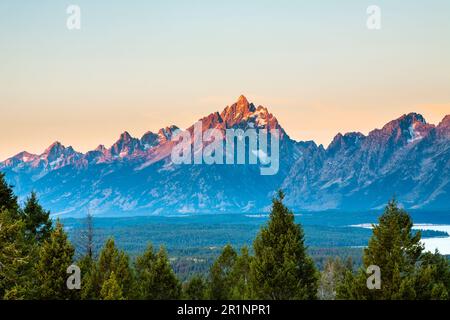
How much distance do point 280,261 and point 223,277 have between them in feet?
113

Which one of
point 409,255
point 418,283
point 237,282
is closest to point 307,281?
point 418,283

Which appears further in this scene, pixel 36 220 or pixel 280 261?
pixel 36 220

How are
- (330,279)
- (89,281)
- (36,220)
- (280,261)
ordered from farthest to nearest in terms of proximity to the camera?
(330,279) < (36,220) < (89,281) < (280,261)

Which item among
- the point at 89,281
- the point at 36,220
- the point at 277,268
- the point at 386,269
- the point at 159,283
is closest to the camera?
the point at 386,269

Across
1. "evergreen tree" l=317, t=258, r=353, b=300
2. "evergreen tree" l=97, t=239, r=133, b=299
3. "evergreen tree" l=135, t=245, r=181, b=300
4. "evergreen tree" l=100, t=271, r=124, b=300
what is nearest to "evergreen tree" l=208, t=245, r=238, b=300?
"evergreen tree" l=135, t=245, r=181, b=300

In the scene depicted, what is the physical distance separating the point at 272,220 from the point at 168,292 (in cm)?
1890

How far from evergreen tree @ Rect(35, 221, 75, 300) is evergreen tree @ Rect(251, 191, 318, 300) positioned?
14.9 metres

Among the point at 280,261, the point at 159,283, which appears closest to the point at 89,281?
the point at 159,283

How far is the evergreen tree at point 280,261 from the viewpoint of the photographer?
172 ft

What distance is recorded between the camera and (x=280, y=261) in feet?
174

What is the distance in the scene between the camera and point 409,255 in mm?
63062

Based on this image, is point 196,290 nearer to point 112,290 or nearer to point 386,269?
point 112,290

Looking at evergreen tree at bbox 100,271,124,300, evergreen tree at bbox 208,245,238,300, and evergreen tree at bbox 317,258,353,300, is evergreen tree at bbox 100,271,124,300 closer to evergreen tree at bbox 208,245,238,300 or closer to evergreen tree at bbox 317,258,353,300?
evergreen tree at bbox 208,245,238,300
